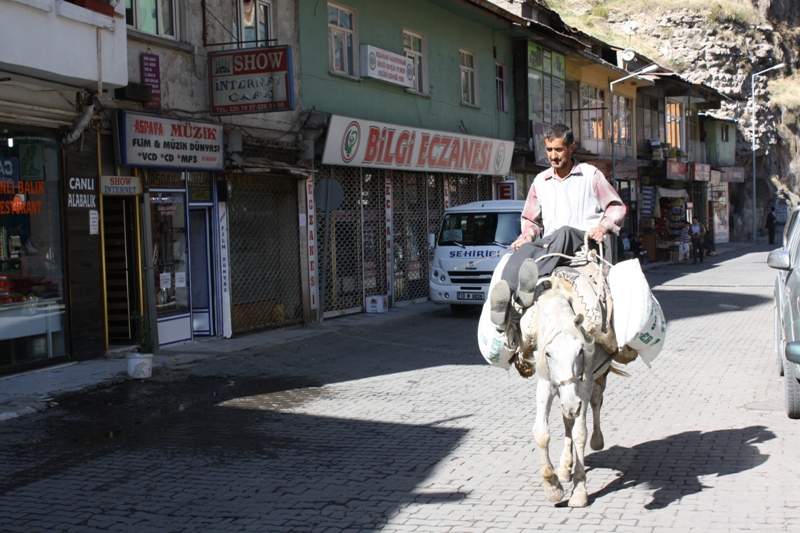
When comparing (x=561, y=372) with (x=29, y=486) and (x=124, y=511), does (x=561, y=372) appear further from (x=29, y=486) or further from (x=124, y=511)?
(x=29, y=486)

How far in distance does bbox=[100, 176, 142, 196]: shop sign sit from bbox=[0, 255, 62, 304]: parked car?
133cm

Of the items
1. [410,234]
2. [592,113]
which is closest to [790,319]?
[410,234]

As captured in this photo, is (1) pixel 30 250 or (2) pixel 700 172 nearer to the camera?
(1) pixel 30 250

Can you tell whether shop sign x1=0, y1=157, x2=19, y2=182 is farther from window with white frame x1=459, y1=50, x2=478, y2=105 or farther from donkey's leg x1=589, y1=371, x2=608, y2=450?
window with white frame x1=459, y1=50, x2=478, y2=105

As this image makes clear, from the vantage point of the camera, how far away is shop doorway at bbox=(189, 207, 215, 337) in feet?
47.7

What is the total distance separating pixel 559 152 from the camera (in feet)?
20.0

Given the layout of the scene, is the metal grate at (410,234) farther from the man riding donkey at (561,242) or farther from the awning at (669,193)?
the awning at (669,193)

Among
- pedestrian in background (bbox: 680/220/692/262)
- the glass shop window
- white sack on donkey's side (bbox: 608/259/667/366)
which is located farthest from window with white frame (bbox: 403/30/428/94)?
pedestrian in background (bbox: 680/220/692/262)

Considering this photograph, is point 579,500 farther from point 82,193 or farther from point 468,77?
point 468,77

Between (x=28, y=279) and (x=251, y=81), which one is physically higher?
(x=251, y=81)

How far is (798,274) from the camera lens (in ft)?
26.2

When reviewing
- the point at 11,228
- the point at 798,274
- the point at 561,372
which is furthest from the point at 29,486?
the point at 798,274

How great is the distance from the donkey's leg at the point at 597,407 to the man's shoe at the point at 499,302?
1.06 m

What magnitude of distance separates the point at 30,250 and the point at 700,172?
39.5 m
